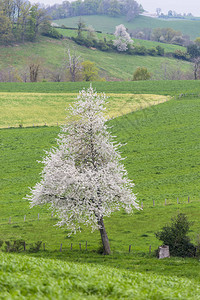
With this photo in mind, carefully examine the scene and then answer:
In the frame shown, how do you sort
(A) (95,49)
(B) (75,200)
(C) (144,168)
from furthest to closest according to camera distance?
(A) (95,49)
(C) (144,168)
(B) (75,200)

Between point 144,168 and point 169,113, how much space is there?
3224cm

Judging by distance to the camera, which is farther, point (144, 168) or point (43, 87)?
point (43, 87)

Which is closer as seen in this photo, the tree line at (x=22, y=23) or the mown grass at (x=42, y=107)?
the mown grass at (x=42, y=107)

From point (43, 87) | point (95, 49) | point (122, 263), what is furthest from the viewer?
point (95, 49)

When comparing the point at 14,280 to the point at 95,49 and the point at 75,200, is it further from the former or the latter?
the point at 95,49

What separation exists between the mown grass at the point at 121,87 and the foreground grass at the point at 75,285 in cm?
9435

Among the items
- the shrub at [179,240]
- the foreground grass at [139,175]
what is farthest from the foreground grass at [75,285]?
Answer: the foreground grass at [139,175]

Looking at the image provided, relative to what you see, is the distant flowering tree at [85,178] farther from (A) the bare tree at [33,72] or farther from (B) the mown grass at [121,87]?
(A) the bare tree at [33,72]

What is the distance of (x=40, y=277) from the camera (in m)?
15.8

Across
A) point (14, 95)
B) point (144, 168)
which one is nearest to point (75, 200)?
point (144, 168)

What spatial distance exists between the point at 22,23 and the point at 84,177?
157m

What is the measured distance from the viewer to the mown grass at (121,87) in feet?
371

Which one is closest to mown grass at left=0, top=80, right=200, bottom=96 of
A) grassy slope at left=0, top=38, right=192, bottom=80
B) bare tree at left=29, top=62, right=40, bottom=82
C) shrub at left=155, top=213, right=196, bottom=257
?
bare tree at left=29, top=62, right=40, bottom=82

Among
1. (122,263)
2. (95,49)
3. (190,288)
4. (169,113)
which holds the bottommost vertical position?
(122,263)
